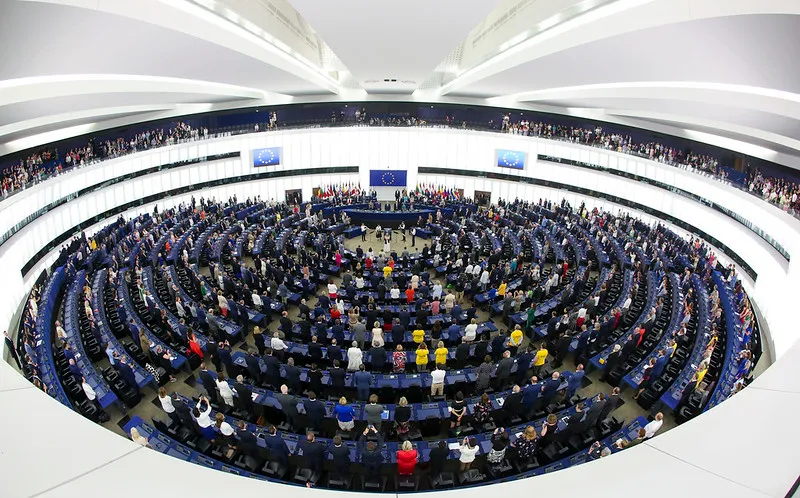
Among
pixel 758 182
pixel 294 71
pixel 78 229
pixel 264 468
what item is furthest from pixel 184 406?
pixel 758 182

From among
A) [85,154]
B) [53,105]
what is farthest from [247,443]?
[85,154]

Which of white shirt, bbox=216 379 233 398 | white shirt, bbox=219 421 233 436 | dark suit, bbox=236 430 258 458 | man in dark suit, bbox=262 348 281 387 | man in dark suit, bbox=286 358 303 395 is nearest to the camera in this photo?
dark suit, bbox=236 430 258 458

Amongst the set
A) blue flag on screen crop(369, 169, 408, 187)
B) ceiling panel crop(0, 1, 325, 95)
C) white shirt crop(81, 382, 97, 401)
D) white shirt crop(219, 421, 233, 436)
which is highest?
ceiling panel crop(0, 1, 325, 95)

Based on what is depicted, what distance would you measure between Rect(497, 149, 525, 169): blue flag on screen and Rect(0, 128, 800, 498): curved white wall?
1.68 ft

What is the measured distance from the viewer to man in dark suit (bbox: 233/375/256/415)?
9398 millimetres

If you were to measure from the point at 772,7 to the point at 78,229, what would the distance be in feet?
90.2

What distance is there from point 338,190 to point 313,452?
26.0 metres

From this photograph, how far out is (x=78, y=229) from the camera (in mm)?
21906

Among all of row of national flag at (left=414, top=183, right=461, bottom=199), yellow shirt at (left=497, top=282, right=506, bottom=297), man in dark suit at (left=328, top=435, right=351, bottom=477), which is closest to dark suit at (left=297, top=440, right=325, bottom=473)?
man in dark suit at (left=328, top=435, right=351, bottom=477)

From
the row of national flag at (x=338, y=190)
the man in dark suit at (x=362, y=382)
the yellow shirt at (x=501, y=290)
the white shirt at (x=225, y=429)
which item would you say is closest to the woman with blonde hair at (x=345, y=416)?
the man in dark suit at (x=362, y=382)

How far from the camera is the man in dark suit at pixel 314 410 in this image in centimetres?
880

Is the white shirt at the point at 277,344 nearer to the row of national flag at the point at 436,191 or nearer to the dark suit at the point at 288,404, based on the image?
the dark suit at the point at 288,404

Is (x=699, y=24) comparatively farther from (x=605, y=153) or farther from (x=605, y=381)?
(x=605, y=153)

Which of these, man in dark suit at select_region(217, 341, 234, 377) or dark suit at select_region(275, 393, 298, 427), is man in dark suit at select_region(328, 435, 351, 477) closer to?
dark suit at select_region(275, 393, 298, 427)
